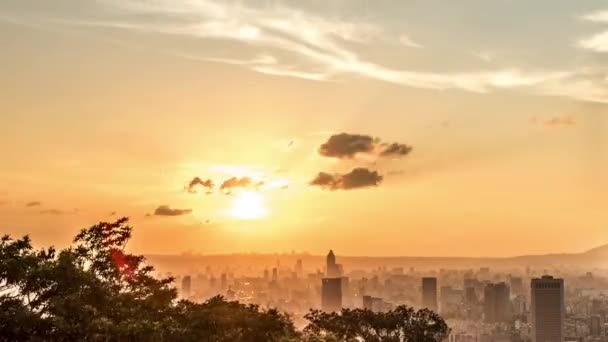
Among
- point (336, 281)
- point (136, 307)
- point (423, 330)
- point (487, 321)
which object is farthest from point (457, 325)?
point (136, 307)

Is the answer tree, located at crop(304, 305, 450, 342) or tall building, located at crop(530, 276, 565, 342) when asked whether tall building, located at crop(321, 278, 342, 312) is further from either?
tree, located at crop(304, 305, 450, 342)

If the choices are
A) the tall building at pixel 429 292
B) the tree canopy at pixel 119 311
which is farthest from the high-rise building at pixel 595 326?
the tree canopy at pixel 119 311

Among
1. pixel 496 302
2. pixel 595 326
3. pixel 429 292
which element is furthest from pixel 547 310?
pixel 429 292

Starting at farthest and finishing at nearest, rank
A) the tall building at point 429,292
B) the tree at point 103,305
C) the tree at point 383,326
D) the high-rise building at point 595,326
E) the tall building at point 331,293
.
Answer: the tall building at point 429,292 → the tall building at point 331,293 → the high-rise building at point 595,326 → the tree at point 383,326 → the tree at point 103,305

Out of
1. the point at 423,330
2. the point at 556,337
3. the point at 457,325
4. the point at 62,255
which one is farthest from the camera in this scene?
the point at 457,325

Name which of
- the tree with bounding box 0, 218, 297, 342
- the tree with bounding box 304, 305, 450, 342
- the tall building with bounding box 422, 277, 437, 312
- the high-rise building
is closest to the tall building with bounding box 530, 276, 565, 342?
the high-rise building

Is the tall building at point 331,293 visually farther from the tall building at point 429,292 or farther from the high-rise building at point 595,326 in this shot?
the high-rise building at point 595,326

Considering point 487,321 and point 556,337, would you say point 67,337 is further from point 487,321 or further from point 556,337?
point 487,321
